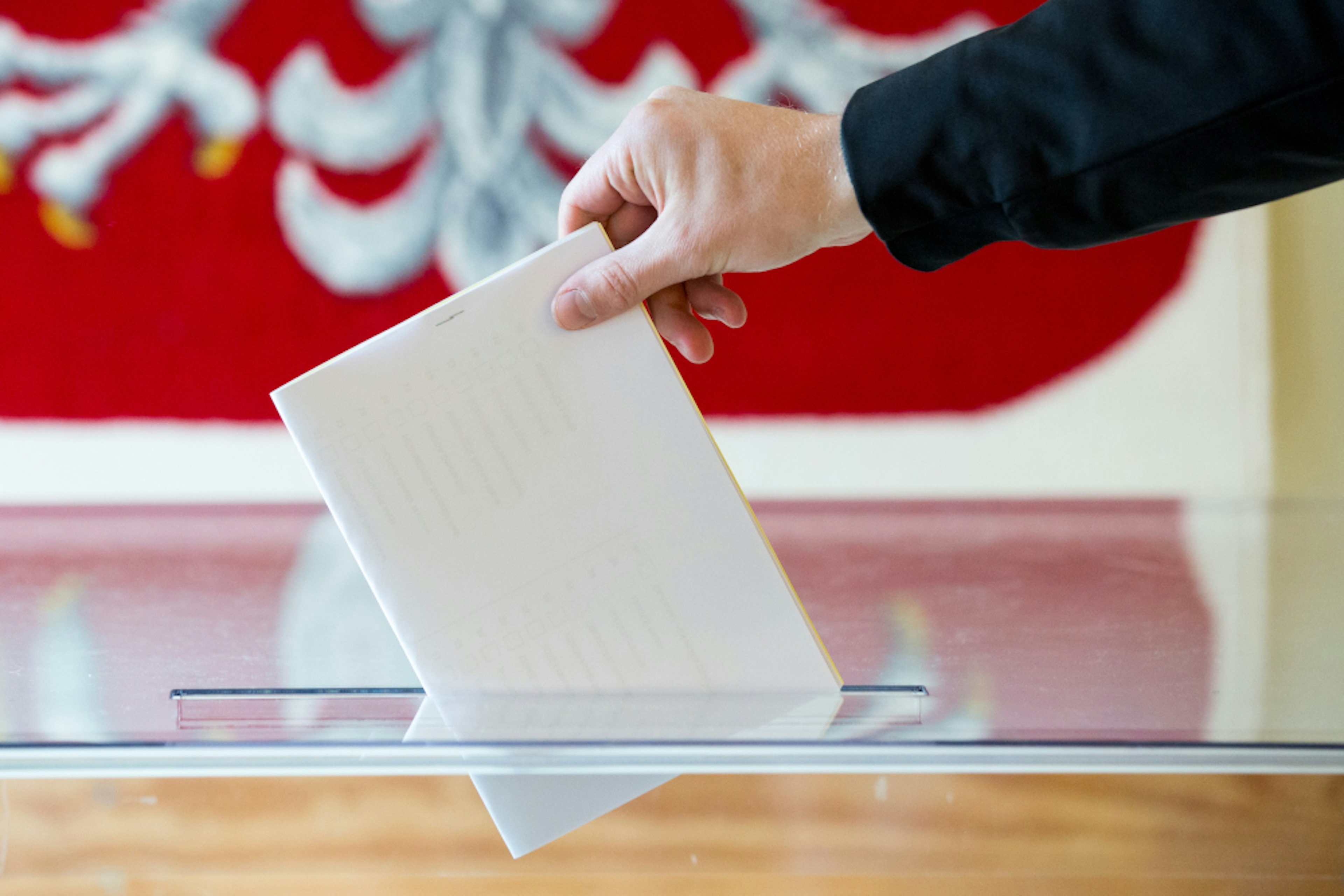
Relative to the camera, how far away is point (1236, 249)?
4.11 ft

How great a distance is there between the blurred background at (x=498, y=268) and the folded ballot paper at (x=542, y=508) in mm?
734

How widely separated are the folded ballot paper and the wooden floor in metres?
0.05

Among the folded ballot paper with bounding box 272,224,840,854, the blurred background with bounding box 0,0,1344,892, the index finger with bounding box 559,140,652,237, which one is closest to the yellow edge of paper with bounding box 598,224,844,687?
the folded ballot paper with bounding box 272,224,840,854

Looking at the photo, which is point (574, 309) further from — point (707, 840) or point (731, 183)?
point (707, 840)

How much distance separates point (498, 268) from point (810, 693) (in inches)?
36.0

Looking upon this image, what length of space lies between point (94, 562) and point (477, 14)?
30.8 inches

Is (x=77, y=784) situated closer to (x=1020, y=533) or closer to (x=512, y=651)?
(x=512, y=651)

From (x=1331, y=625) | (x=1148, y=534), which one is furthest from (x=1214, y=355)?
(x=1331, y=625)

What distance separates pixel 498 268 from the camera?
1.27 m

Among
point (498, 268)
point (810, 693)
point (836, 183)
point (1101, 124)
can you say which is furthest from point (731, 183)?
point (498, 268)

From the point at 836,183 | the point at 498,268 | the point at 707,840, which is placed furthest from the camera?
the point at 498,268

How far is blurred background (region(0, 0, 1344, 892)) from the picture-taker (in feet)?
4.10

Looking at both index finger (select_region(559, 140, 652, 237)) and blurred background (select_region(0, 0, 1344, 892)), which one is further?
blurred background (select_region(0, 0, 1344, 892))

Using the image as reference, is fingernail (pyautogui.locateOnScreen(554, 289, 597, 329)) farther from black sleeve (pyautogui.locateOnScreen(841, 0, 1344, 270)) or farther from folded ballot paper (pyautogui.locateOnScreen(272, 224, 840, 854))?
black sleeve (pyautogui.locateOnScreen(841, 0, 1344, 270))
